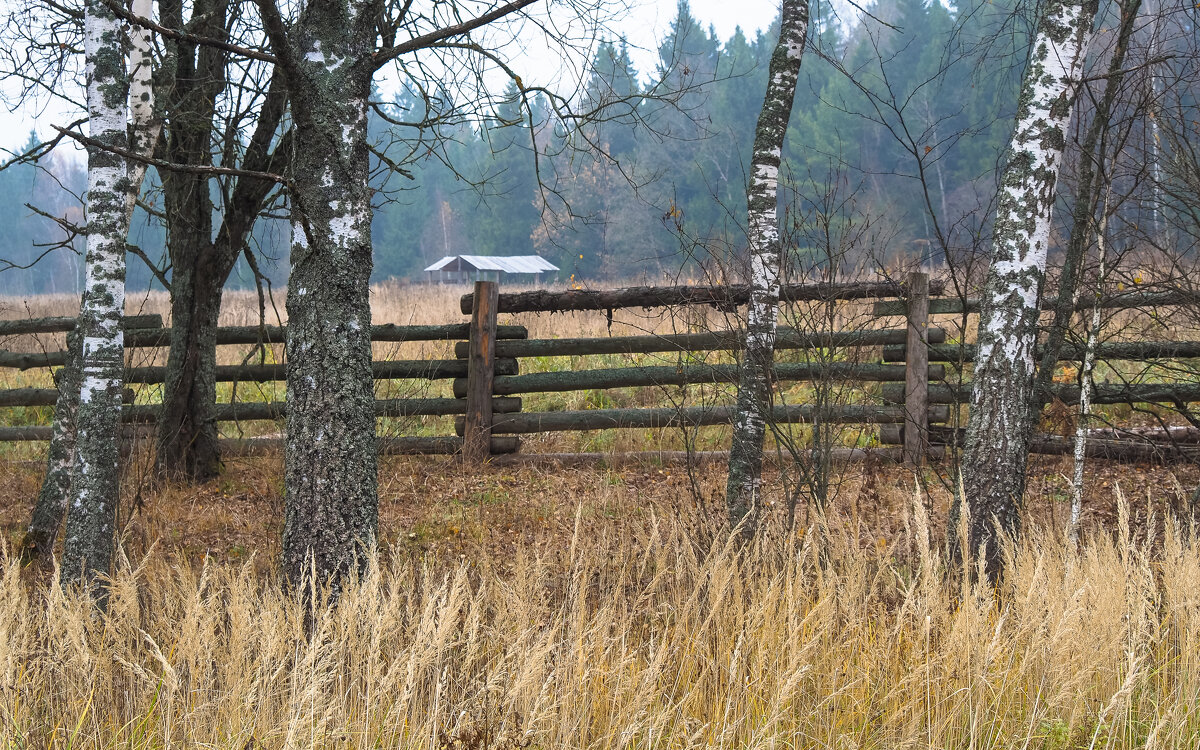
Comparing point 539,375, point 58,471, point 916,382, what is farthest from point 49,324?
point 916,382

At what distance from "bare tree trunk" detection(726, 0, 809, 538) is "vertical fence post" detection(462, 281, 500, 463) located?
130 inches

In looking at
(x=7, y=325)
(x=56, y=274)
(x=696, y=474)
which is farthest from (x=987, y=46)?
(x=56, y=274)

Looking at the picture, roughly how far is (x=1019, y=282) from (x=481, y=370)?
4.82 m

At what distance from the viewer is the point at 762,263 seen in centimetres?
459

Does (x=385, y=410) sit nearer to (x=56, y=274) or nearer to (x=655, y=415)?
(x=655, y=415)

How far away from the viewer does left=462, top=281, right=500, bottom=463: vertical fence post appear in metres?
7.50

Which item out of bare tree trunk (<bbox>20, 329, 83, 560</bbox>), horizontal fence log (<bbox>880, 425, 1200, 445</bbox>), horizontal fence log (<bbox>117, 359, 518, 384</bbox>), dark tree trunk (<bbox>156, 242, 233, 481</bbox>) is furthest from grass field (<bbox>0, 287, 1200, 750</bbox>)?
horizontal fence log (<bbox>117, 359, 518, 384</bbox>)

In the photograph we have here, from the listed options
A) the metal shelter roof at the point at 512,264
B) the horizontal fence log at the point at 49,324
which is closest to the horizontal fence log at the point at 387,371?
the horizontal fence log at the point at 49,324

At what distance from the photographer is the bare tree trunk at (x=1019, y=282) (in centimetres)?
390

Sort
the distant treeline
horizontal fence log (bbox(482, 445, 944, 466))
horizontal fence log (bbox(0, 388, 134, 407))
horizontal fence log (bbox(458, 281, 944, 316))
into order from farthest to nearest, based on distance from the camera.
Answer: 1. the distant treeline
2. horizontal fence log (bbox(0, 388, 134, 407))
3. horizontal fence log (bbox(482, 445, 944, 466))
4. horizontal fence log (bbox(458, 281, 944, 316))

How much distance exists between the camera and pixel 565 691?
2.57 meters

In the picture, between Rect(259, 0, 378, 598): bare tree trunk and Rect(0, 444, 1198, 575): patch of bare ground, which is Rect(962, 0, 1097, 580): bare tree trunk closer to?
Rect(0, 444, 1198, 575): patch of bare ground

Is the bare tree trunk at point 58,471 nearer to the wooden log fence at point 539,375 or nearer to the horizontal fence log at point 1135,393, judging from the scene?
the wooden log fence at point 539,375

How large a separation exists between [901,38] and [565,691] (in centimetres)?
4434
